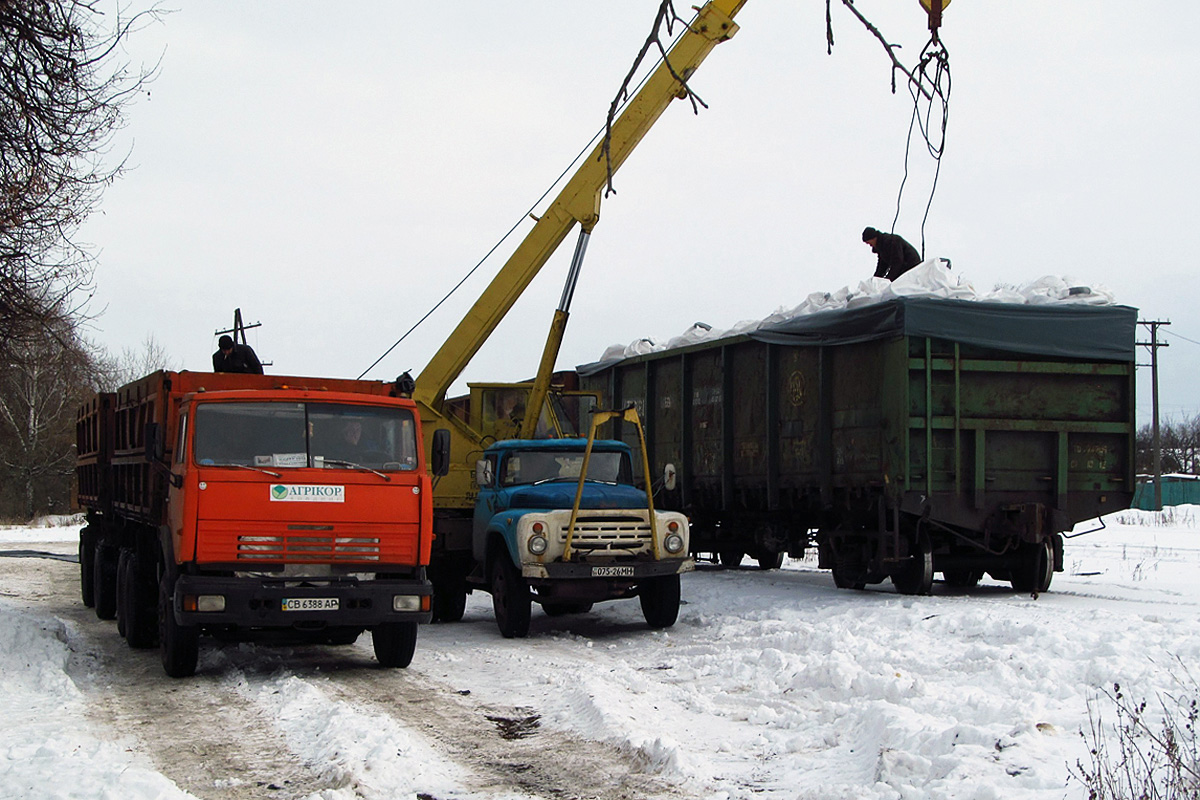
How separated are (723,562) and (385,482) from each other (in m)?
10.3

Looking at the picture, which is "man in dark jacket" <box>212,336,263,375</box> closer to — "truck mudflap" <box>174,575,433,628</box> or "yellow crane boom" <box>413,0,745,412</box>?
"yellow crane boom" <box>413,0,745,412</box>

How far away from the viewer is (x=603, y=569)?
37.7ft

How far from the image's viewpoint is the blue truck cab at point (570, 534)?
37.6ft

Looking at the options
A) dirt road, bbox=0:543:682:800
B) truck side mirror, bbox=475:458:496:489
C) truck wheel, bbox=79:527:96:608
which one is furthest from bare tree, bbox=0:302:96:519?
dirt road, bbox=0:543:682:800

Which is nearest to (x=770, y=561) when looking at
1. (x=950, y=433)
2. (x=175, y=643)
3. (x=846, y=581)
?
(x=846, y=581)

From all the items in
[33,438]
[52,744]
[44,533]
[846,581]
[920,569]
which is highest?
[33,438]

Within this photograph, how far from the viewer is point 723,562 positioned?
62.0 feet

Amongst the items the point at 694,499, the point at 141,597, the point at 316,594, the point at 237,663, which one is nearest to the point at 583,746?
the point at 316,594

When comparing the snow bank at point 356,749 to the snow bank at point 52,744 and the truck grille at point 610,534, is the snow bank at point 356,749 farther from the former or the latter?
the truck grille at point 610,534

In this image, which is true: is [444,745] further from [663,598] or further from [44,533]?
[44,533]

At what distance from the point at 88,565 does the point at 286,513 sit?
23.5 feet

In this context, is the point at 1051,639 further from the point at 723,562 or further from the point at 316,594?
the point at 723,562

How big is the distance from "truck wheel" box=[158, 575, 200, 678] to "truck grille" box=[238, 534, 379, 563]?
0.73m

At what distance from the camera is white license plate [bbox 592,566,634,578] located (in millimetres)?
11461
